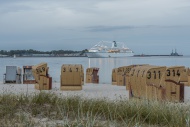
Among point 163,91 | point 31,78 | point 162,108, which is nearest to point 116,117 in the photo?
point 162,108

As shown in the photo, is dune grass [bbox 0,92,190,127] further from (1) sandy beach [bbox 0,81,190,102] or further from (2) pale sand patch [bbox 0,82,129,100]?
(2) pale sand patch [bbox 0,82,129,100]

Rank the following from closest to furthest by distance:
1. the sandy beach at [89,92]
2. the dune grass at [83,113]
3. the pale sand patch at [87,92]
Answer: the dune grass at [83,113], the sandy beach at [89,92], the pale sand patch at [87,92]

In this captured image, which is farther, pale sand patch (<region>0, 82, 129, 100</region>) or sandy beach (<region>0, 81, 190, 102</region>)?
pale sand patch (<region>0, 82, 129, 100</region>)

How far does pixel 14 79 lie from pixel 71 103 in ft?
61.4

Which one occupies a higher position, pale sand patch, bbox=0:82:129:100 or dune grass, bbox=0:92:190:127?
dune grass, bbox=0:92:190:127

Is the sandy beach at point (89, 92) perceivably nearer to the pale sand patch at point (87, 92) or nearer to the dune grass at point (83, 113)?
the pale sand patch at point (87, 92)

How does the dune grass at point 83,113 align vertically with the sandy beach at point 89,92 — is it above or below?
above

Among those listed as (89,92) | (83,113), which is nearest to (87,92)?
(89,92)

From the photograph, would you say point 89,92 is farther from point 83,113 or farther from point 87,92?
point 83,113

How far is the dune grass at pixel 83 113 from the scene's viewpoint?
555 centimetres

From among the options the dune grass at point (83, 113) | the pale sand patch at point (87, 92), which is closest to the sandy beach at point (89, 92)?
the pale sand patch at point (87, 92)

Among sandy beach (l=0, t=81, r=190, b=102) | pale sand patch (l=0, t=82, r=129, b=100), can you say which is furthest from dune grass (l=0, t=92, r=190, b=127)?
pale sand patch (l=0, t=82, r=129, b=100)

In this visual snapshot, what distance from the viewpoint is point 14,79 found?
25.4 metres

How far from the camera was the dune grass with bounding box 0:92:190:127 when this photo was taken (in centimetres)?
555
